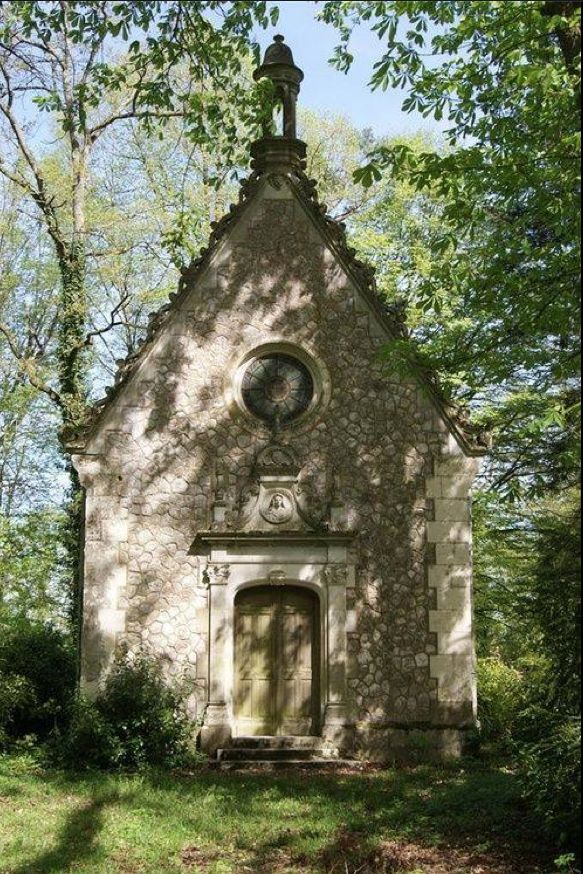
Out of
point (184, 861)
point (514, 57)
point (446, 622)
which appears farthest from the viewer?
point (446, 622)

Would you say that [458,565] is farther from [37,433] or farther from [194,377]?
[37,433]

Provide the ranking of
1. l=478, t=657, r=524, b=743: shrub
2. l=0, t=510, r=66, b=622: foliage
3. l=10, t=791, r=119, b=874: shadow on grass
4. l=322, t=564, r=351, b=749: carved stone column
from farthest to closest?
l=0, t=510, r=66, b=622: foliage, l=478, t=657, r=524, b=743: shrub, l=322, t=564, r=351, b=749: carved stone column, l=10, t=791, r=119, b=874: shadow on grass

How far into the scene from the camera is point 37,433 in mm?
27422

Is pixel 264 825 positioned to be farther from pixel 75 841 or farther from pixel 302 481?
pixel 302 481

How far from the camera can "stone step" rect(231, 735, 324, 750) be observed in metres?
14.4

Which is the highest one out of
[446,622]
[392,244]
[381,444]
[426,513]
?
[392,244]

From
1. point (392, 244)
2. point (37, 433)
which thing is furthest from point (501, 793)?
point (37, 433)

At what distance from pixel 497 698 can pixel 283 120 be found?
9.30m

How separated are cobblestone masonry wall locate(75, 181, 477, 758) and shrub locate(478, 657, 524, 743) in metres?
1.80

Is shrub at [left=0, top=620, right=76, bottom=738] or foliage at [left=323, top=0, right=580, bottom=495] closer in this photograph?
foliage at [left=323, top=0, right=580, bottom=495]

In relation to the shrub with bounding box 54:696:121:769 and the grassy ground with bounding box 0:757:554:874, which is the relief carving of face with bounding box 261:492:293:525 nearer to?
the shrub with bounding box 54:696:121:769

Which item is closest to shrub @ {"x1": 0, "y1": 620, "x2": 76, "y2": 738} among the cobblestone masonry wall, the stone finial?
the cobblestone masonry wall

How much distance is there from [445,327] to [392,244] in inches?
115

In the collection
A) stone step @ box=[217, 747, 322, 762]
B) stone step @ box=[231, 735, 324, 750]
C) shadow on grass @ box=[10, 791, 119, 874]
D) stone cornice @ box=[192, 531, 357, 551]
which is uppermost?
stone cornice @ box=[192, 531, 357, 551]
